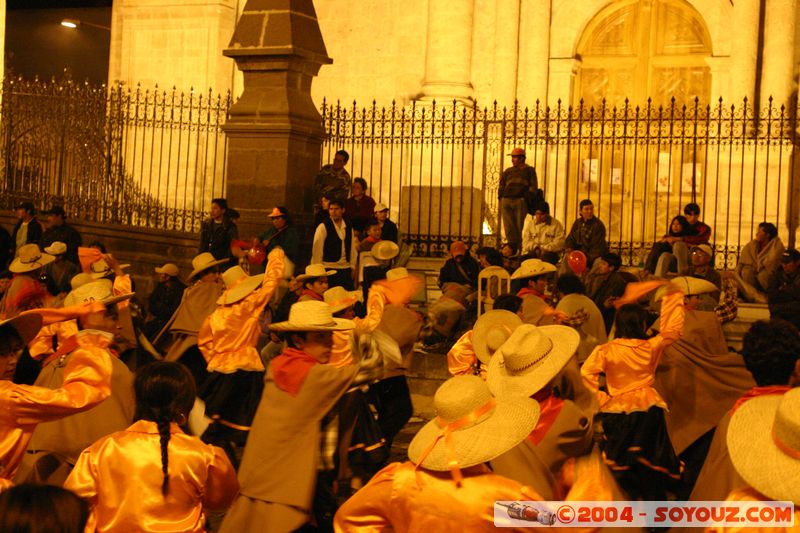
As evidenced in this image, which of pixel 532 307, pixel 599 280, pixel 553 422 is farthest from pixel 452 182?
pixel 553 422

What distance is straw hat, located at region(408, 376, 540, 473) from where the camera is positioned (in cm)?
396

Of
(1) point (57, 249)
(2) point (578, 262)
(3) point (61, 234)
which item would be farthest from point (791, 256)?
(3) point (61, 234)

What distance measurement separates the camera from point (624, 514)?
4277mm

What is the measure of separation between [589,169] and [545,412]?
13064 mm

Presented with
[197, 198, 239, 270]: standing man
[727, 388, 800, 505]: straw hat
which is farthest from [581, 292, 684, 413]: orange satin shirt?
[197, 198, 239, 270]: standing man

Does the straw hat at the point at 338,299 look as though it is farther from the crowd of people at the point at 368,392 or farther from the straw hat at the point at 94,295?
the straw hat at the point at 94,295

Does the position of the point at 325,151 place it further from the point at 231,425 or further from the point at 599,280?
the point at 231,425

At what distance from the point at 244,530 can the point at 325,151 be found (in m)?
15.0

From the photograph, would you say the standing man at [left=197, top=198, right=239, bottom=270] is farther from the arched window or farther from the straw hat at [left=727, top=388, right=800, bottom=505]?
the straw hat at [left=727, top=388, right=800, bottom=505]

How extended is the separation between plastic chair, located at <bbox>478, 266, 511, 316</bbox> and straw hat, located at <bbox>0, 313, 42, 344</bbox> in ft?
24.5

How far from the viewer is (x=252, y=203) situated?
15.7 metres

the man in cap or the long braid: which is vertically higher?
the man in cap

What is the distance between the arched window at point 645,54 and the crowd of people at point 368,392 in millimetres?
6397

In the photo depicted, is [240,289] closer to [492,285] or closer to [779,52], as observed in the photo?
[492,285]
